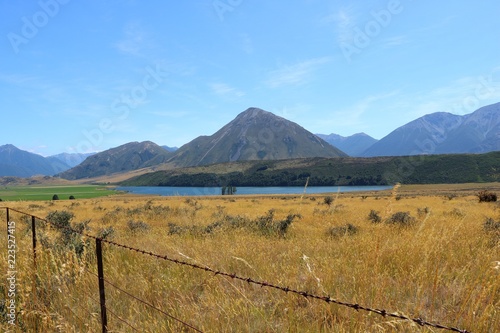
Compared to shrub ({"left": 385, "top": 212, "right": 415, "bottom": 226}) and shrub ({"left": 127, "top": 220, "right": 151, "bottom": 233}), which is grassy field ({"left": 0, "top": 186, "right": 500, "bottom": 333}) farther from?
shrub ({"left": 127, "top": 220, "right": 151, "bottom": 233})

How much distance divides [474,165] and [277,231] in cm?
17645

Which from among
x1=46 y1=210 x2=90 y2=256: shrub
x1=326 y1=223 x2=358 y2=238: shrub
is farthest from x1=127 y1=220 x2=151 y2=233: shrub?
x1=326 y1=223 x2=358 y2=238: shrub

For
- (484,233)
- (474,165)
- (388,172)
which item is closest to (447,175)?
(474,165)

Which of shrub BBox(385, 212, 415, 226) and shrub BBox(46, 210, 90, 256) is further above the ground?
shrub BBox(46, 210, 90, 256)

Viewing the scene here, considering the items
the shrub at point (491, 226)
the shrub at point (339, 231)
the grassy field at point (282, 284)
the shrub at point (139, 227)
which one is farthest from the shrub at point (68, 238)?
the shrub at point (491, 226)

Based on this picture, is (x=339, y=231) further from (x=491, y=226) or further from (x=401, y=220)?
(x=491, y=226)

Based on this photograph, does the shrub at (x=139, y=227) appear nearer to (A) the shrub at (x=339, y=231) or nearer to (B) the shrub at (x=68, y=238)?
(B) the shrub at (x=68, y=238)

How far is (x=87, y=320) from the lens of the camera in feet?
14.7

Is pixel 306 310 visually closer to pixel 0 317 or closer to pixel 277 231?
pixel 0 317

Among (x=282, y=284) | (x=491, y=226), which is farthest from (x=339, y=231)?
(x=282, y=284)

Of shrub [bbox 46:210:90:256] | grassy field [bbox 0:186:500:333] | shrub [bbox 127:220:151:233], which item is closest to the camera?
grassy field [bbox 0:186:500:333]

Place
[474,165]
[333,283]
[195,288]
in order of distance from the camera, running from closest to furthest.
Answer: [333,283] < [195,288] < [474,165]

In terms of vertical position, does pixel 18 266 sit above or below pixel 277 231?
above

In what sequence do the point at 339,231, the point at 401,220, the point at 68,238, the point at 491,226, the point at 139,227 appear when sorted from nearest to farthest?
the point at 491,226 → the point at 68,238 → the point at 339,231 → the point at 401,220 → the point at 139,227
